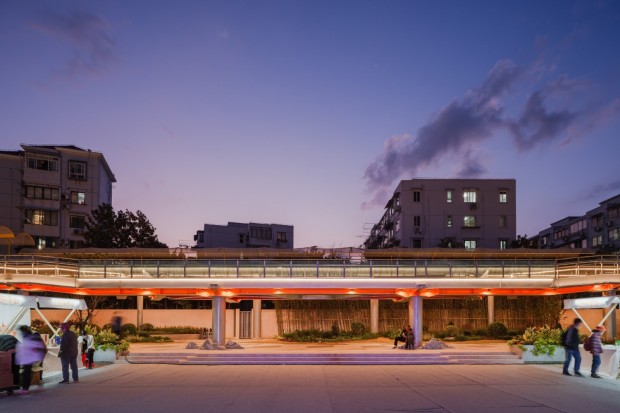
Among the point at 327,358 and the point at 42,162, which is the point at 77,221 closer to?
the point at 42,162

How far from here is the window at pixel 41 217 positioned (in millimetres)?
60531

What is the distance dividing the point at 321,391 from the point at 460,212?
4722 cm

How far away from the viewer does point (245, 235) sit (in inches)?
3356

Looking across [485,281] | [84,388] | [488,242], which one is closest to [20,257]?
[84,388]

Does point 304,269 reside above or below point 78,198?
below

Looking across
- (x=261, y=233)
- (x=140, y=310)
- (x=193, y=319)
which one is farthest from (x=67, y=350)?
(x=261, y=233)

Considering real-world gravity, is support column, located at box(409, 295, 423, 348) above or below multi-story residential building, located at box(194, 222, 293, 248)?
below

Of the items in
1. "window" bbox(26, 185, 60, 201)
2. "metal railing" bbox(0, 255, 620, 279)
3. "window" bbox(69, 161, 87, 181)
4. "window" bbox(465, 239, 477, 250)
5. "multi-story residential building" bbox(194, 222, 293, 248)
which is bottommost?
"metal railing" bbox(0, 255, 620, 279)

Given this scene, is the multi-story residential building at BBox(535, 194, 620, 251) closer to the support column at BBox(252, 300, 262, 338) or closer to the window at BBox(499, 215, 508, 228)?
the window at BBox(499, 215, 508, 228)

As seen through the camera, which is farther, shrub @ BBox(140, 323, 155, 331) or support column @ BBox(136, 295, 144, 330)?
support column @ BBox(136, 295, 144, 330)

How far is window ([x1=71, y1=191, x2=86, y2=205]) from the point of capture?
206 feet

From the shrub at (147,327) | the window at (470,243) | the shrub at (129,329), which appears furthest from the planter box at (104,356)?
the window at (470,243)

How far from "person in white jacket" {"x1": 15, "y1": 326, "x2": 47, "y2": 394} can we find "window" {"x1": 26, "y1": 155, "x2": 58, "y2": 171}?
46.4 m

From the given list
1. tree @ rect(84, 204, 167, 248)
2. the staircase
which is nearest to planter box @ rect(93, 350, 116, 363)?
the staircase
